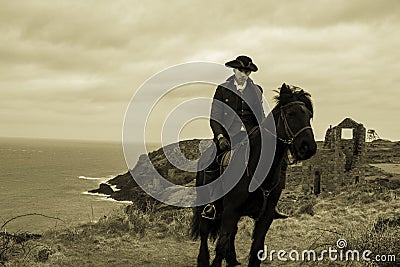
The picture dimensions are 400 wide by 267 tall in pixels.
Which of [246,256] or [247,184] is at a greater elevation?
[247,184]

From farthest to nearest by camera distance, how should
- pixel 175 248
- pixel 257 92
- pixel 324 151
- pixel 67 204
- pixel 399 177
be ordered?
pixel 67 204
pixel 324 151
pixel 399 177
pixel 175 248
pixel 257 92

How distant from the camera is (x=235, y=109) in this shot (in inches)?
263

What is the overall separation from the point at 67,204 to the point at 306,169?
2573cm

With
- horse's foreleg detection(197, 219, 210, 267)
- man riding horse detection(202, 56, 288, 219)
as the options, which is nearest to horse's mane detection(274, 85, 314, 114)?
man riding horse detection(202, 56, 288, 219)

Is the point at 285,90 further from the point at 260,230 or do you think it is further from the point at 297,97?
the point at 260,230

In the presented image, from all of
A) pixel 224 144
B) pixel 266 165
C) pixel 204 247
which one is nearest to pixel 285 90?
pixel 266 165

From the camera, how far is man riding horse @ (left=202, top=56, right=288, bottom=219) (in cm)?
666

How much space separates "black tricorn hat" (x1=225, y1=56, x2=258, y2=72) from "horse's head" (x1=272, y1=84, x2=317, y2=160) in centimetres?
95

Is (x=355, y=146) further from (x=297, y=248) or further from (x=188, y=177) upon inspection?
(x=297, y=248)

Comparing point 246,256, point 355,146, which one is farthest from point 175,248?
point 355,146

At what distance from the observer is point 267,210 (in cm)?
623

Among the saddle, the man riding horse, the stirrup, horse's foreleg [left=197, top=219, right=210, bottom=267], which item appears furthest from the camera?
horse's foreleg [left=197, top=219, right=210, bottom=267]

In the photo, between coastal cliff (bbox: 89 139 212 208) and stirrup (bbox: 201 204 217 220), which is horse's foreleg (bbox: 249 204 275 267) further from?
coastal cliff (bbox: 89 139 212 208)

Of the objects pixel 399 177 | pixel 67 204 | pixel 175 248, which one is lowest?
pixel 67 204
